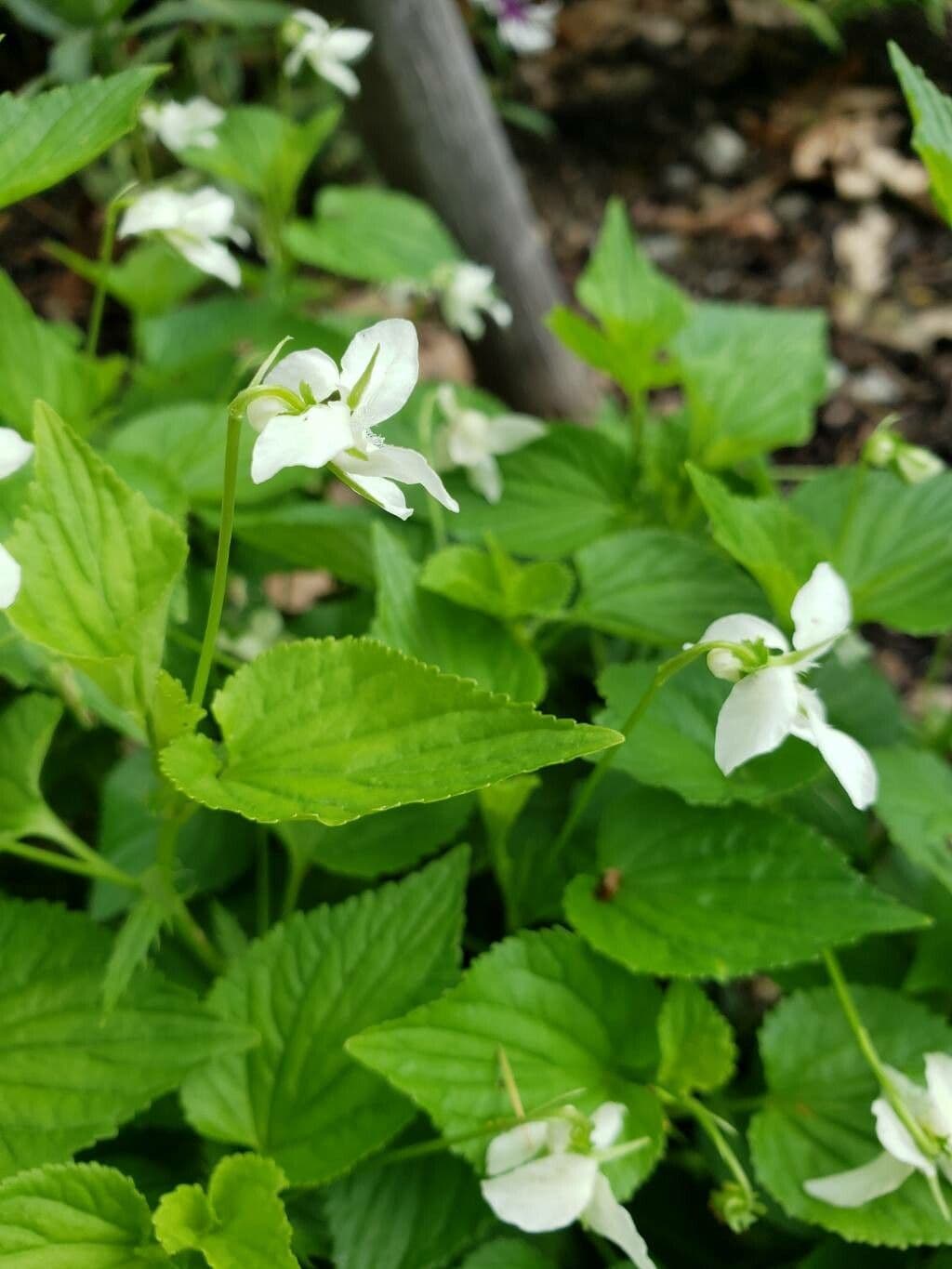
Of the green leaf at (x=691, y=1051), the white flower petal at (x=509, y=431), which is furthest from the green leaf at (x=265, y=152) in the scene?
the green leaf at (x=691, y=1051)

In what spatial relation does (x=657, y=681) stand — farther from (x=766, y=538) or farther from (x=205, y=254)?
(x=205, y=254)

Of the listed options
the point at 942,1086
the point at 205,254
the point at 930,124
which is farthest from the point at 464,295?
the point at 942,1086

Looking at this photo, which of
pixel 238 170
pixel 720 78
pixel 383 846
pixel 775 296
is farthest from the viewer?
pixel 720 78

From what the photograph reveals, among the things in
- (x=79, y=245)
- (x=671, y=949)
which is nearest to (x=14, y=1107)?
(x=671, y=949)

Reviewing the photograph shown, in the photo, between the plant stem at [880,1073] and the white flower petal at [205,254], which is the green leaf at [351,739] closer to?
the plant stem at [880,1073]

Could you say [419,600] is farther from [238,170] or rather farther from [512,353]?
[512,353]

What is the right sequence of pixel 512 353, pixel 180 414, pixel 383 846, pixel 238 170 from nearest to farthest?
pixel 383 846 < pixel 180 414 < pixel 238 170 < pixel 512 353

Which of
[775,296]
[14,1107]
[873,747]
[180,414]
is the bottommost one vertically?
[775,296]
